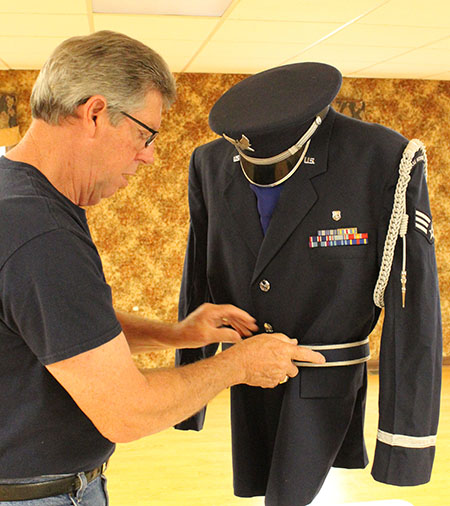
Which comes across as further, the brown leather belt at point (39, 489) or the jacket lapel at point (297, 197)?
the jacket lapel at point (297, 197)

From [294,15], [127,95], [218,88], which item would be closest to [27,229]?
[127,95]

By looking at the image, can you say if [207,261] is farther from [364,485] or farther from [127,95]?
[364,485]

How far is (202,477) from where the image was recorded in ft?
12.7

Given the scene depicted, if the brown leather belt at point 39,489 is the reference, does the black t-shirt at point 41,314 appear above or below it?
above

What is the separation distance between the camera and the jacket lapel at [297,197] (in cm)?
142

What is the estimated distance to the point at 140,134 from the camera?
4.31 ft

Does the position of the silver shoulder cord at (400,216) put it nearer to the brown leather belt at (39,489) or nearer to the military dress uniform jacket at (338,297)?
the military dress uniform jacket at (338,297)

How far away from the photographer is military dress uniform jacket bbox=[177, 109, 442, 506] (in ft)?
4.60

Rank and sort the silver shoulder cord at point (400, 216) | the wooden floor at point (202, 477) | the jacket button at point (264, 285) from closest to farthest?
the silver shoulder cord at point (400, 216) < the jacket button at point (264, 285) < the wooden floor at point (202, 477)

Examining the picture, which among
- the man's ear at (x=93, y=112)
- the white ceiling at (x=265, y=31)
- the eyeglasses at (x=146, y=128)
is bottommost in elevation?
the eyeglasses at (x=146, y=128)

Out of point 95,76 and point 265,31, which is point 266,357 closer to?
point 95,76

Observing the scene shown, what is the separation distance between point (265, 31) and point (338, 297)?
8.84ft

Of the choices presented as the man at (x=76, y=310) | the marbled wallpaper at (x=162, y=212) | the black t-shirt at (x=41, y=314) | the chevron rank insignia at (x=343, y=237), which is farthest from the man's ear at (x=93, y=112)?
the marbled wallpaper at (x=162, y=212)

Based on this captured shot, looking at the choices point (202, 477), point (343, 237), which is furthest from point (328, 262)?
point (202, 477)
